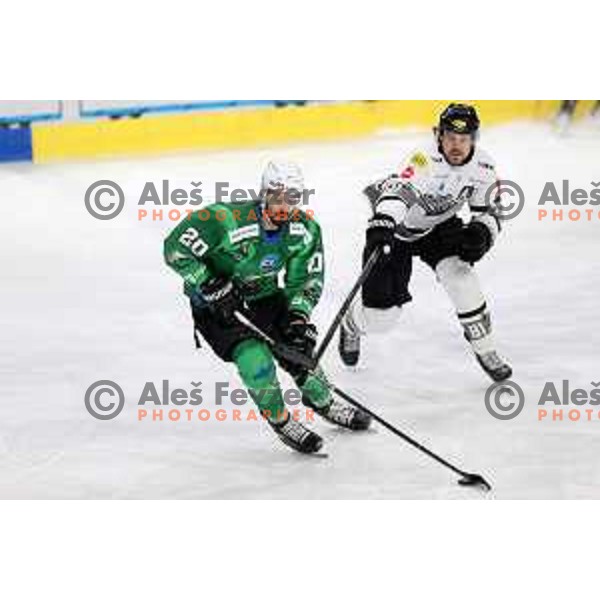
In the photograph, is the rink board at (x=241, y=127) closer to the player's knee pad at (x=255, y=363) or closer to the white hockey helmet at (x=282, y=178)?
the white hockey helmet at (x=282, y=178)

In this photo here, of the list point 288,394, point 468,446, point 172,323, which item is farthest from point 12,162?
point 468,446

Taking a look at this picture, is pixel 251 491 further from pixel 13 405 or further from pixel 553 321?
pixel 553 321

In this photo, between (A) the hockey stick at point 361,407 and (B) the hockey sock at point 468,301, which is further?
(B) the hockey sock at point 468,301

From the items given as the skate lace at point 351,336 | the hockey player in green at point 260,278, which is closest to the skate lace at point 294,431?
the hockey player in green at point 260,278

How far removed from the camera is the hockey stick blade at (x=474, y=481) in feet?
10.3

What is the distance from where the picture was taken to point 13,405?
329cm

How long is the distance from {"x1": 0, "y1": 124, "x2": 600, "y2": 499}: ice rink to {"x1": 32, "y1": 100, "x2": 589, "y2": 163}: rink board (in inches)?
2.1

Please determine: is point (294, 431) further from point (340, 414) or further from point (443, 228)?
point (443, 228)

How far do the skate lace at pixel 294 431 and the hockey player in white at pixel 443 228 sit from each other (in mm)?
223

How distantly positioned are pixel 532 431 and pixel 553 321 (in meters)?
0.31

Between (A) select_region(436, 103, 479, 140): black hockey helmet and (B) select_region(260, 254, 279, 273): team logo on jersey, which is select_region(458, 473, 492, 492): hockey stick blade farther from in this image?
(A) select_region(436, 103, 479, 140): black hockey helmet

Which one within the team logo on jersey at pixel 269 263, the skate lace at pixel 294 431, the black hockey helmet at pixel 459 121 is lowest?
the skate lace at pixel 294 431

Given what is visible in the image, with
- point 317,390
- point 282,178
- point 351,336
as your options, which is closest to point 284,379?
point 317,390
